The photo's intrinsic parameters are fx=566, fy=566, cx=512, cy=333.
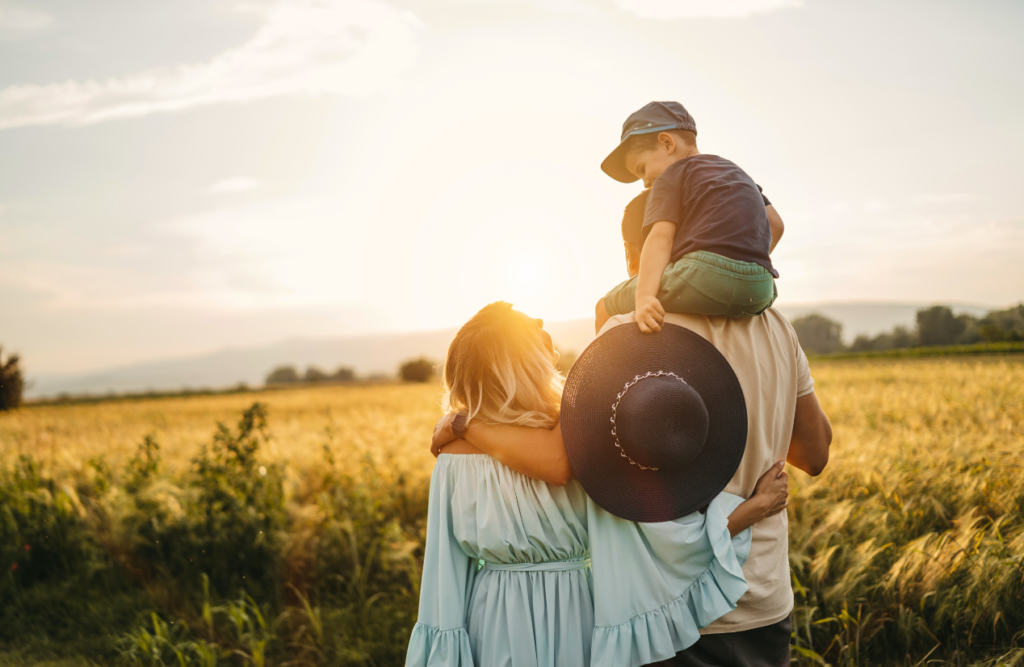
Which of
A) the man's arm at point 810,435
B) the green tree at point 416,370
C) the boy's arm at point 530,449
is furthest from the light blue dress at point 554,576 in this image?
the green tree at point 416,370

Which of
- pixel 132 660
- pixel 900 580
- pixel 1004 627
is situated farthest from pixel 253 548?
pixel 1004 627

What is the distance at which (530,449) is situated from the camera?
1933 mm

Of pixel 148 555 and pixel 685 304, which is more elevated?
pixel 685 304

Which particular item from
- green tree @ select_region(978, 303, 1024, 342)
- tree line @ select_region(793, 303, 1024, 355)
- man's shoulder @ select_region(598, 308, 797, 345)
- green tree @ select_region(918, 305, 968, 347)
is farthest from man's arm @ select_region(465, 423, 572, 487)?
green tree @ select_region(918, 305, 968, 347)

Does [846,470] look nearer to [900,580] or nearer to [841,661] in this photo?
[900,580]

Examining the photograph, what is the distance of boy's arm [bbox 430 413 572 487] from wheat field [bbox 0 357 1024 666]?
2288 mm

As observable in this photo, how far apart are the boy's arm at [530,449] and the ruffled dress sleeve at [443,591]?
0.23 metres

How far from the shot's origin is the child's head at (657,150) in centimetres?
243

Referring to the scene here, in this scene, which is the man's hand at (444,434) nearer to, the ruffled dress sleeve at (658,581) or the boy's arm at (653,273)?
the ruffled dress sleeve at (658,581)

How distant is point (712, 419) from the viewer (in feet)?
6.09

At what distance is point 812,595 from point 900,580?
50cm

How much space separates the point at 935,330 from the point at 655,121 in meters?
10.7

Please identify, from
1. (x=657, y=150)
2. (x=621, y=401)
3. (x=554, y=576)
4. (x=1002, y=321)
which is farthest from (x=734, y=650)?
(x=1002, y=321)

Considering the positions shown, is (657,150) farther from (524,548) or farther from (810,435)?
(524,548)
